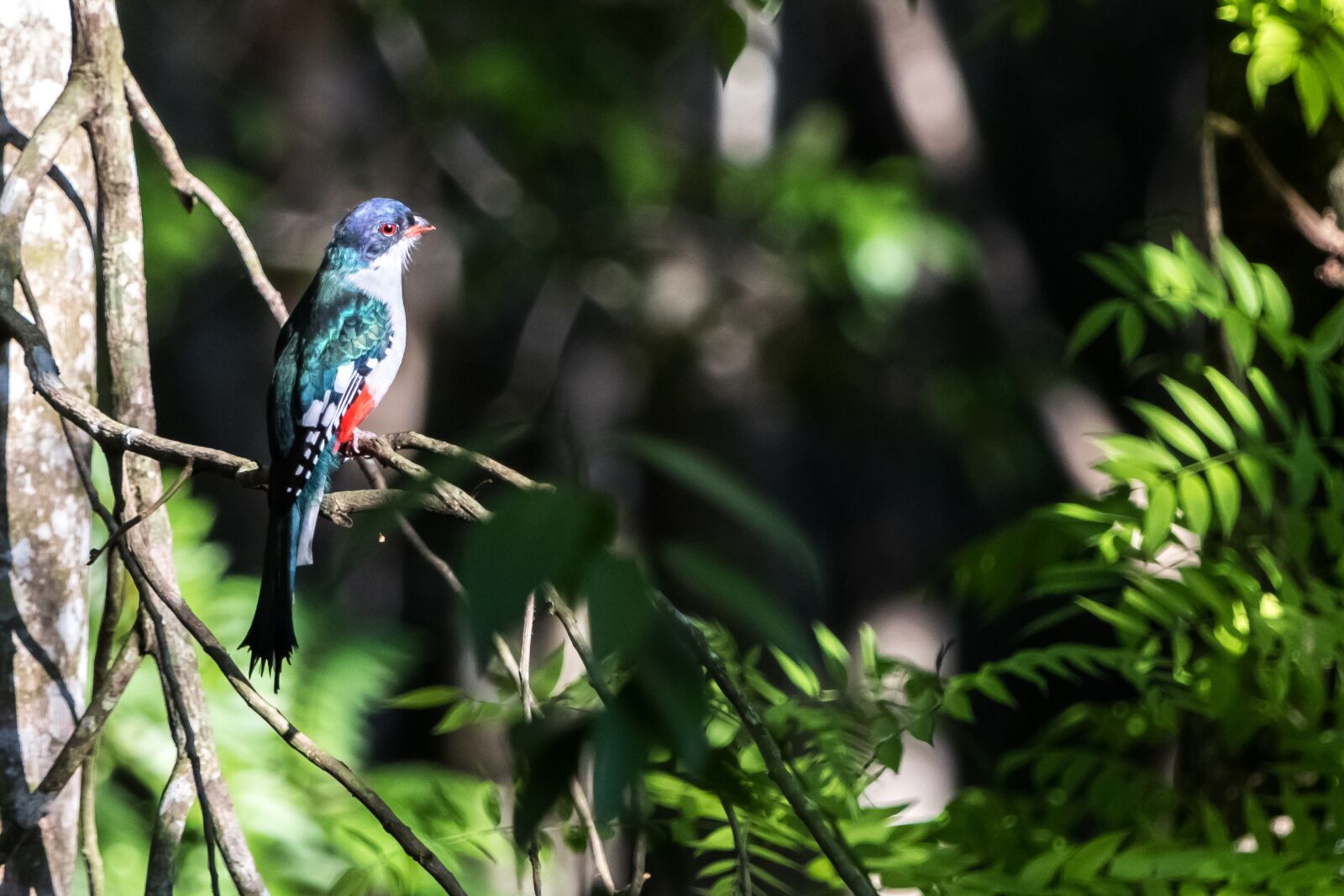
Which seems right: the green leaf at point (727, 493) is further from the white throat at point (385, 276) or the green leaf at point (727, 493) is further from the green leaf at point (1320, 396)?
the white throat at point (385, 276)

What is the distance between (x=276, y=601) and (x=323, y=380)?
52 cm

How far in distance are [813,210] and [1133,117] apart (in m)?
3.51

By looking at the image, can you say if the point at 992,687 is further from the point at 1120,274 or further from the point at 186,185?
the point at 186,185

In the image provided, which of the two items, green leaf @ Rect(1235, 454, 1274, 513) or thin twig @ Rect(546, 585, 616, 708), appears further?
green leaf @ Rect(1235, 454, 1274, 513)

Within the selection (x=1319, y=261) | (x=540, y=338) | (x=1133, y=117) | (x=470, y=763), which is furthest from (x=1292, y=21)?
(x=1133, y=117)

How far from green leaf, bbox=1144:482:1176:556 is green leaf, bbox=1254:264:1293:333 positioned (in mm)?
380

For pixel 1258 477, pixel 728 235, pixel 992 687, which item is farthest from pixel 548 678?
pixel 728 235

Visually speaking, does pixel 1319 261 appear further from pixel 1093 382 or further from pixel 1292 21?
pixel 1093 382

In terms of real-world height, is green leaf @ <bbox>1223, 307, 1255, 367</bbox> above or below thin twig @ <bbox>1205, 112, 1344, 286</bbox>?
below

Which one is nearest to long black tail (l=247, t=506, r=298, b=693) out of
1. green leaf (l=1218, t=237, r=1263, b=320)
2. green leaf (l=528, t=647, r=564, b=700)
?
green leaf (l=528, t=647, r=564, b=700)

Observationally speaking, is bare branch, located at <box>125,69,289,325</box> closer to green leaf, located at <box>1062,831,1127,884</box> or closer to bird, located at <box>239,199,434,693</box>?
bird, located at <box>239,199,434,693</box>

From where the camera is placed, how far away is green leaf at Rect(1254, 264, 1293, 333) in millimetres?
2211

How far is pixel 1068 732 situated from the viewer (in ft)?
9.45

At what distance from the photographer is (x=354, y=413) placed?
2.39 meters
